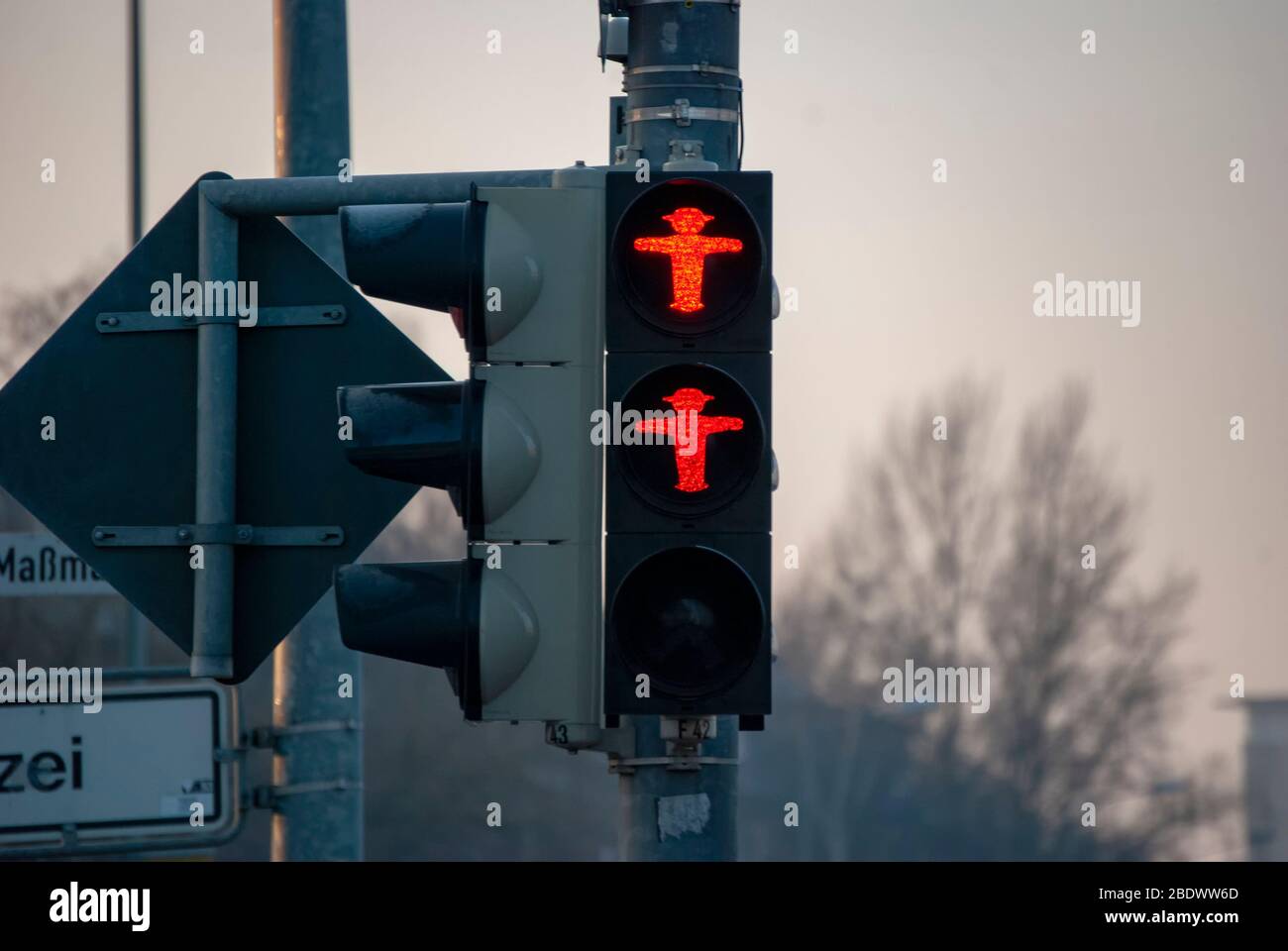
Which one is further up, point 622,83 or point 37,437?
point 622,83

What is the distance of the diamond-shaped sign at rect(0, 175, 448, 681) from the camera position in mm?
6492

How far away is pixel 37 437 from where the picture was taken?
256 inches

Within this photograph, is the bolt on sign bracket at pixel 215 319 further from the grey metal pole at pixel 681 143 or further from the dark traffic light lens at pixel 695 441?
the dark traffic light lens at pixel 695 441

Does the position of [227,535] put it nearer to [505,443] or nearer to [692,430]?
[505,443]

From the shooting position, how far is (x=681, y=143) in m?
6.04

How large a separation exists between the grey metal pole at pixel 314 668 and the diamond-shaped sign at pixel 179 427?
191 centimetres

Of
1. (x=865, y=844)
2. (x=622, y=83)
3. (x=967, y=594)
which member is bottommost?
(x=865, y=844)

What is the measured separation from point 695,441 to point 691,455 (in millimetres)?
35

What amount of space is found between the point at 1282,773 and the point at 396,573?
115 ft

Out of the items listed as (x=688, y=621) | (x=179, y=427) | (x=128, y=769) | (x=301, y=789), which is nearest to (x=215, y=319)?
(x=179, y=427)

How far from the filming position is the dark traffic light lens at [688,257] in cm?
542

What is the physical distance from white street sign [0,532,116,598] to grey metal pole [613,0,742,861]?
5338 mm
